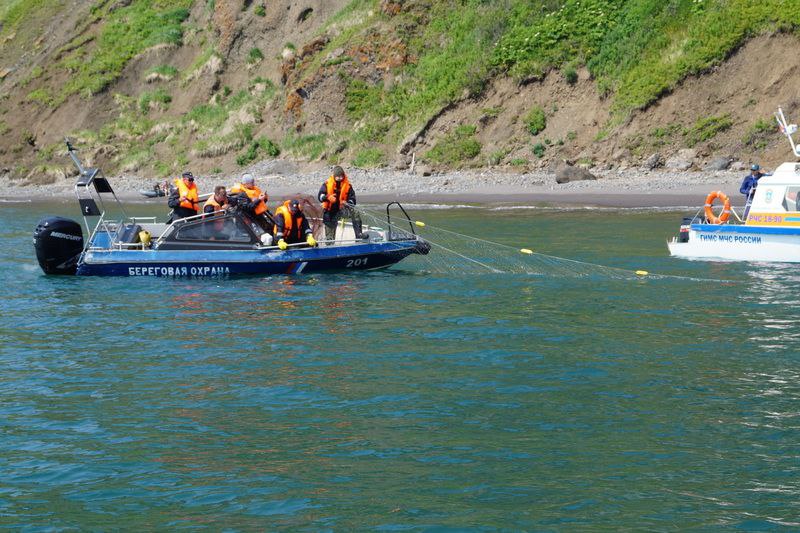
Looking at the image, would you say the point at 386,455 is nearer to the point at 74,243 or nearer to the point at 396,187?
the point at 74,243

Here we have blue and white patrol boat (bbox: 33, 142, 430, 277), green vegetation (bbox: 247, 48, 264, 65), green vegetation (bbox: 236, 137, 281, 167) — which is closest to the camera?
blue and white patrol boat (bbox: 33, 142, 430, 277)

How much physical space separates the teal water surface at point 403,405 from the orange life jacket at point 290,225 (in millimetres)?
1064

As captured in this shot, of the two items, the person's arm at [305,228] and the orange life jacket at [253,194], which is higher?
the orange life jacket at [253,194]

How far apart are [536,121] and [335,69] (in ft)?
42.6

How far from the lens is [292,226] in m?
23.2

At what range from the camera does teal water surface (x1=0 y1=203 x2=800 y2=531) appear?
32.8 ft

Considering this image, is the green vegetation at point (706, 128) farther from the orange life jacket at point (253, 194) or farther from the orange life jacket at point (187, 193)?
the orange life jacket at point (187, 193)

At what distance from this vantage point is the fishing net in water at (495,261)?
23.3 meters

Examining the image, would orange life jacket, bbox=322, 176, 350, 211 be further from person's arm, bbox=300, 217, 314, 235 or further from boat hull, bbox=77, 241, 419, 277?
boat hull, bbox=77, 241, 419, 277

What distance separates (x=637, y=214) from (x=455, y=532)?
2660 cm

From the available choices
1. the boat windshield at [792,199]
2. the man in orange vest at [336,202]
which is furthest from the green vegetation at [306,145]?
the boat windshield at [792,199]

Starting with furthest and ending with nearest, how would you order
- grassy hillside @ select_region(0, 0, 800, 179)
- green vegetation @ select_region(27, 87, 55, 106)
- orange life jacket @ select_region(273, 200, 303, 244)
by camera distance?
green vegetation @ select_region(27, 87, 55, 106) < grassy hillside @ select_region(0, 0, 800, 179) < orange life jacket @ select_region(273, 200, 303, 244)

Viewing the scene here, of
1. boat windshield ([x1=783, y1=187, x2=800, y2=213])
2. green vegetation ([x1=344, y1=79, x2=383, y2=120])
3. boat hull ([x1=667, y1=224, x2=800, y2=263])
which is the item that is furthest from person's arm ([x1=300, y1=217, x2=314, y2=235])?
green vegetation ([x1=344, y1=79, x2=383, y2=120])

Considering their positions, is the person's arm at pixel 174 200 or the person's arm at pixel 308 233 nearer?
the person's arm at pixel 308 233
